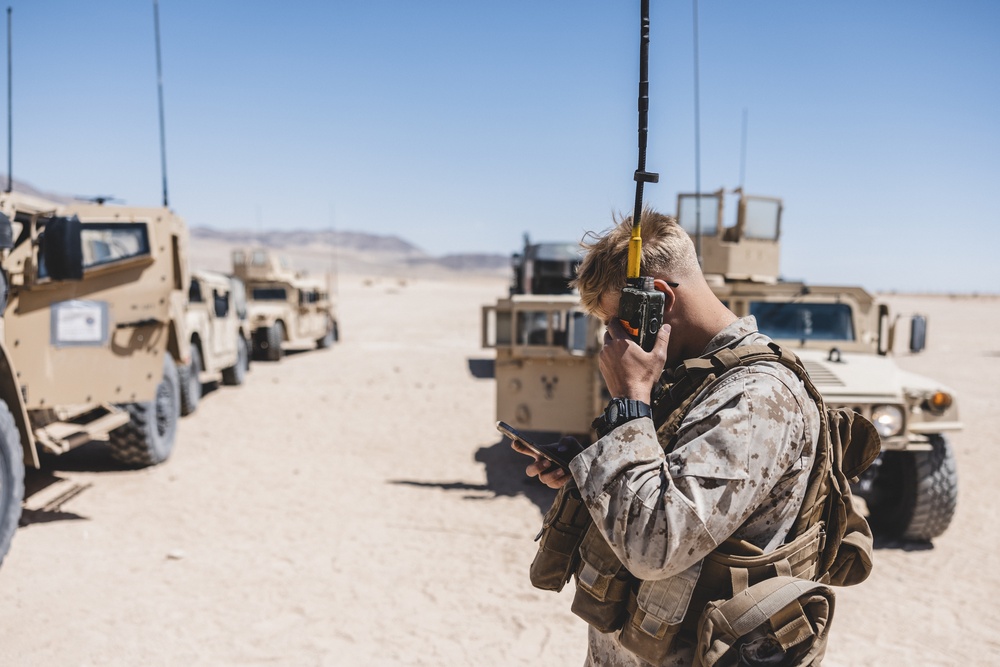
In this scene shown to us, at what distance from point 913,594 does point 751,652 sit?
3.42 meters

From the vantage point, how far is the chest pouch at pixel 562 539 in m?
1.65

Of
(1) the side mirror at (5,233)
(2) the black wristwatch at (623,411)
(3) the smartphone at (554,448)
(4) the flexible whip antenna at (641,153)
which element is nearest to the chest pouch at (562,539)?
(3) the smartphone at (554,448)

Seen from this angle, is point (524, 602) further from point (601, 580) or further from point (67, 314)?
point (67, 314)

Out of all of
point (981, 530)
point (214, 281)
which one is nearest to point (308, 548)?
point (981, 530)

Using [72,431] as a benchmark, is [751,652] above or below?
above

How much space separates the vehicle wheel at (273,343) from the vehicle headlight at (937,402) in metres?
12.3

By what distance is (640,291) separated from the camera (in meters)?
1.38

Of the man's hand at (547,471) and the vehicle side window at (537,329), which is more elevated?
the man's hand at (547,471)

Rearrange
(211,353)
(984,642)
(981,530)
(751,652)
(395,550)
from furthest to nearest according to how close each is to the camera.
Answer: (211,353), (981,530), (395,550), (984,642), (751,652)

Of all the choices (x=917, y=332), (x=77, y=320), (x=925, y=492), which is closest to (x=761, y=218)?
(x=917, y=332)

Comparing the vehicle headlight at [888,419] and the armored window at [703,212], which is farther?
the armored window at [703,212]

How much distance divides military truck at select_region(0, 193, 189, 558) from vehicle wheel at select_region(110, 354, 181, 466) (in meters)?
0.11

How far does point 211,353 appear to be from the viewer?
9.71m

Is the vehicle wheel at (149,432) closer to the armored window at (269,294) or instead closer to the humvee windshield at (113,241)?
the humvee windshield at (113,241)
